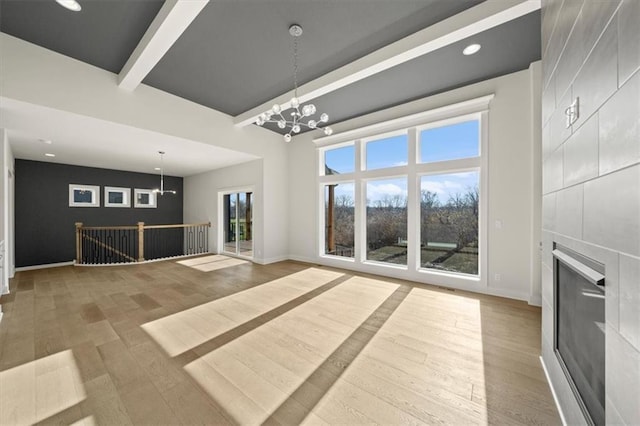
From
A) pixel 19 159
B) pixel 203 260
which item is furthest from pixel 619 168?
pixel 19 159

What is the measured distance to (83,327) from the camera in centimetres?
267

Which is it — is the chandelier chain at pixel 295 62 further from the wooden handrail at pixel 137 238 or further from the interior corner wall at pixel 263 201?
the wooden handrail at pixel 137 238

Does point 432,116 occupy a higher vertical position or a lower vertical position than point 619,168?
higher

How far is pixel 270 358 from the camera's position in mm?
2121

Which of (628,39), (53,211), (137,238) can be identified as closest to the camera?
(628,39)

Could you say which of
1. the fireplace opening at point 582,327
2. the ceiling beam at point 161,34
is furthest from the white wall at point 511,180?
the ceiling beam at point 161,34

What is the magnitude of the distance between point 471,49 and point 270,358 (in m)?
A: 4.30

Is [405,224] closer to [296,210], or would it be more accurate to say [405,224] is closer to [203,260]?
[296,210]

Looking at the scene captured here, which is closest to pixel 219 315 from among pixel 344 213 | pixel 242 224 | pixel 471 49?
pixel 344 213

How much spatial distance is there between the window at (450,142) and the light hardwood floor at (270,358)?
237 centimetres

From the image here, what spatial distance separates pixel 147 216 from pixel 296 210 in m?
5.90

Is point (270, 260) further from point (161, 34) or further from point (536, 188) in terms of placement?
point (536, 188)

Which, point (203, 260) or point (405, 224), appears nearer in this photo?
point (405, 224)

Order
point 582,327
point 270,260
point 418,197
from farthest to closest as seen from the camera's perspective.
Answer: point 270,260 < point 418,197 < point 582,327
